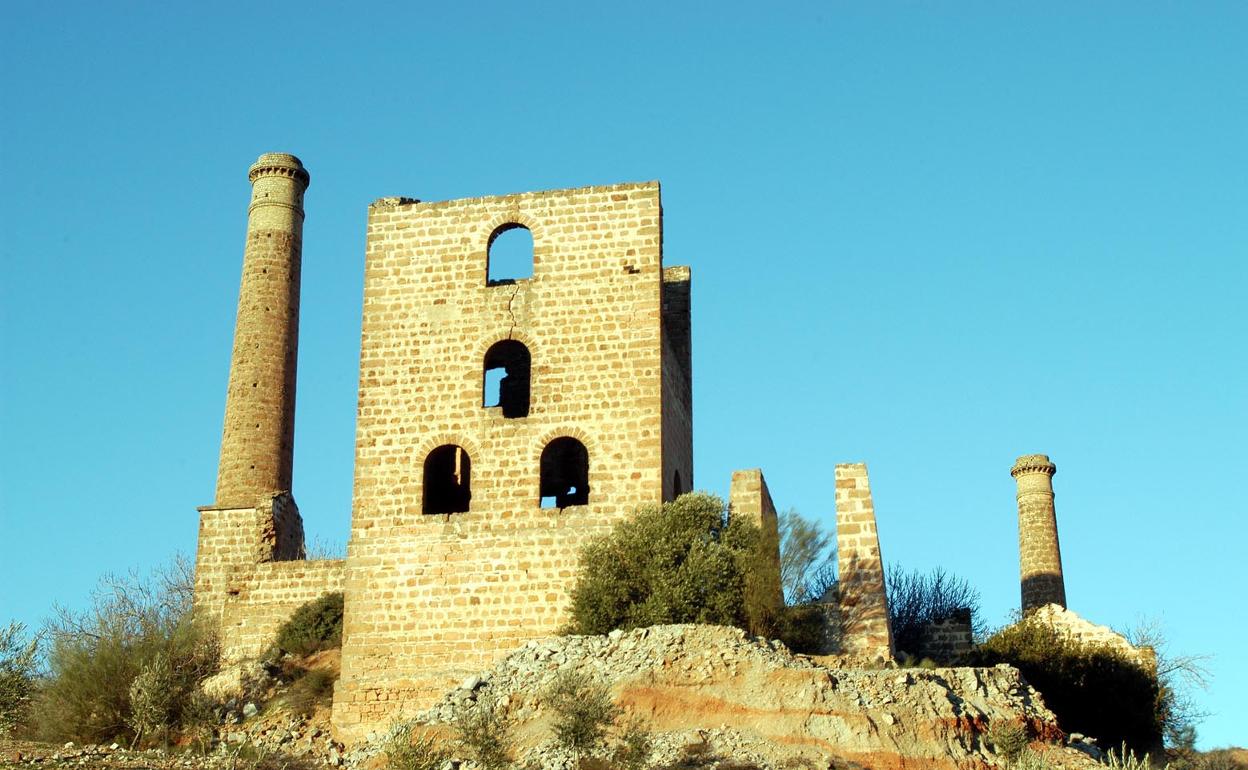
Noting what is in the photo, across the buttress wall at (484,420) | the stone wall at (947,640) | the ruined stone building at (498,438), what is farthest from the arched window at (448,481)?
the stone wall at (947,640)

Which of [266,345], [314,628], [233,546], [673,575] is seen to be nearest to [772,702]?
[673,575]

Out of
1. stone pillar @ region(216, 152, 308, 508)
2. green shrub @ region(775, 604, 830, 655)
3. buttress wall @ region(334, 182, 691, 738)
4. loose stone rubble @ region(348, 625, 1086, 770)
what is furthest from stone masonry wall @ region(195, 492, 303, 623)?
green shrub @ region(775, 604, 830, 655)

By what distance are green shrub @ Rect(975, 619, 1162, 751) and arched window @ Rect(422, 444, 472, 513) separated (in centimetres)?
788

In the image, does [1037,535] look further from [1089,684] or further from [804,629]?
[804,629]

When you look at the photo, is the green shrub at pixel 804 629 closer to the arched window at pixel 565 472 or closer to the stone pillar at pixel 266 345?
the arched window at pixel 565 472

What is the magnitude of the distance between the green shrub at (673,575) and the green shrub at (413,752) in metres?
3.48

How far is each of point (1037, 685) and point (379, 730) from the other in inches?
358

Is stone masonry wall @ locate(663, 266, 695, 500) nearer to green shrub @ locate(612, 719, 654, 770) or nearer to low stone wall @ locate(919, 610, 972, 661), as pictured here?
low stone wall @ locate(919, 610, 972, 661)

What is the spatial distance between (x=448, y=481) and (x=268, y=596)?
181 inches

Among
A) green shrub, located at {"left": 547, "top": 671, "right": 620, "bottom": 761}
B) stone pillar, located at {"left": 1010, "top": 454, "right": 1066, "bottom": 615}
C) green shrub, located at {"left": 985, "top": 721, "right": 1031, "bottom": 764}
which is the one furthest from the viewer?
stone pillar, located at {"left": 1010, "top": 454, "right": 1066, "bottom": 615}

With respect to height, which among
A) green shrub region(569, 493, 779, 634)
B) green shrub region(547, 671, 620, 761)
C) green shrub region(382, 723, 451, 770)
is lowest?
green shrub region(382, 723, 451, 770)

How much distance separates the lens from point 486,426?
2228 centimetres

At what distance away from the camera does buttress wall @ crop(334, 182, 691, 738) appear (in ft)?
70.3

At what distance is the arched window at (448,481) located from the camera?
2330 centimetres
